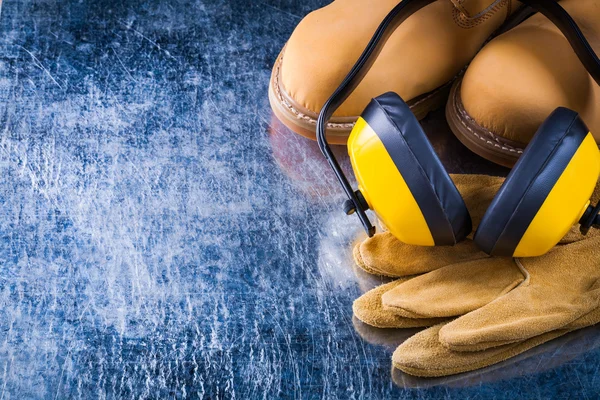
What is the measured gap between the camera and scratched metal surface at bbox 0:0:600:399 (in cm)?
95

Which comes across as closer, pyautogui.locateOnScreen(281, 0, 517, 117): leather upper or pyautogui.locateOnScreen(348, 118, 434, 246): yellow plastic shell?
pyautogui.locateOnScreen(348, 118, 434, 246): yellow plastic shell

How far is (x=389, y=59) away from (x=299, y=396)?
0.46m

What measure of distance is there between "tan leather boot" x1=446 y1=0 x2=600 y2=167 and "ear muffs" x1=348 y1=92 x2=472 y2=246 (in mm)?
173

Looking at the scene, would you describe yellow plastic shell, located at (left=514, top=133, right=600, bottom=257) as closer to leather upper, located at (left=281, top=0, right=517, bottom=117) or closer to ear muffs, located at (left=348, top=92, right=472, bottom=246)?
ear muffs, located at (left=348, top=92, right=472, bottom=246)

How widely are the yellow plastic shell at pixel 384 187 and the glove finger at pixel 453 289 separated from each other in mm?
74

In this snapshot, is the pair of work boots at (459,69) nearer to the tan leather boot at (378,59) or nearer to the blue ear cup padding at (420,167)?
the tan leather boot at (378,59)

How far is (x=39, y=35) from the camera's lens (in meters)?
1.23

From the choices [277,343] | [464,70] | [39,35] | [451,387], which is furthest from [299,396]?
[39,35]

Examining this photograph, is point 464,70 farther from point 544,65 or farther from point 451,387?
point 451,387

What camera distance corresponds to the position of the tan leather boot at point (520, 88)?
39.2 inches

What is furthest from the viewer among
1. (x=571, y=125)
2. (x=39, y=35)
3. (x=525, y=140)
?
(x=39, y=35)

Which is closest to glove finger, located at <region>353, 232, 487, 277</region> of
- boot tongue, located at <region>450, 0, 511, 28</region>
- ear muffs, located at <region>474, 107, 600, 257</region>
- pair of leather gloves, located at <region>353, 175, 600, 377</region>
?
pair of leather gloves, located at <region>353, 175, 600, 377</region>

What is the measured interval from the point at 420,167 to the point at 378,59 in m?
0.24

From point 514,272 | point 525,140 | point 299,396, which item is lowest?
point 299,396
